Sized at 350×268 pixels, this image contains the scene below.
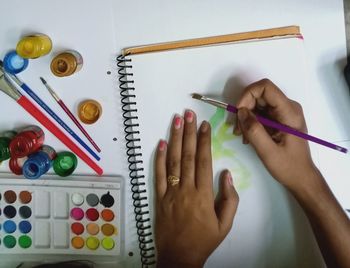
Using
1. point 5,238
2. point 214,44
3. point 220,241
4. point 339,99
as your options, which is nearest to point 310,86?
point 339,99

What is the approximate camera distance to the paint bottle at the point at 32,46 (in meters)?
0.71

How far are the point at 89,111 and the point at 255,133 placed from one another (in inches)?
12.7

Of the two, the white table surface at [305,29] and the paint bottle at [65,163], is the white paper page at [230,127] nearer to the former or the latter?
the white table surface at [305,29]

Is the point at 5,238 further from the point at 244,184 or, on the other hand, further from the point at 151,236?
the point at 244,184

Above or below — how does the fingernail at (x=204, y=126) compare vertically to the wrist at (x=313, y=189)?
above

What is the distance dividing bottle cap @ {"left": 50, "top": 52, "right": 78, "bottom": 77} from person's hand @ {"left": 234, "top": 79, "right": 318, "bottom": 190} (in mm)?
317

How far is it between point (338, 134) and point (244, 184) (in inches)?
7.6

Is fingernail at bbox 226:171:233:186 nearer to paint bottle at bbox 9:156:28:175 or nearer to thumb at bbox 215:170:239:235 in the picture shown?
thumb at bbox 215:170:239:235

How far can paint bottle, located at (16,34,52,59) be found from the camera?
714mm

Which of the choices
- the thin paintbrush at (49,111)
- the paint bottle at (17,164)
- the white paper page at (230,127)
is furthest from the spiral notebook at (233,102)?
the paint bottle at (17,164)

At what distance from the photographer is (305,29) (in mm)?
696

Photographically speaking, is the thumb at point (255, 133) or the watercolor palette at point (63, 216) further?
the watercolor palette at point (63, 216)

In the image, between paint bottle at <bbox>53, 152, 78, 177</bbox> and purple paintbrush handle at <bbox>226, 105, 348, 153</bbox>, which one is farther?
paint bottle at <bbox>53, 152, 78, 177</bbox>

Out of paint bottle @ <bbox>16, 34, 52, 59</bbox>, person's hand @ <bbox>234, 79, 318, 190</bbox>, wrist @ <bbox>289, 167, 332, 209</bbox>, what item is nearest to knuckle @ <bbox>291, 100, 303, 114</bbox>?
person's hand @ <bbox>234, 79, 318, 190</bbox>
